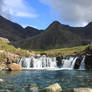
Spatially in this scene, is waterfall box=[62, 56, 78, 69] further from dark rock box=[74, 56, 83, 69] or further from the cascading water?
dark rock box=[74, 56, 83, 69]

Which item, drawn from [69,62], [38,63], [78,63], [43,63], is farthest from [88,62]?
[38,63]

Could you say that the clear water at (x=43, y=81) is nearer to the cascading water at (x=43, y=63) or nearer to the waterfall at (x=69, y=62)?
the waterfall at (x=69, y=62)


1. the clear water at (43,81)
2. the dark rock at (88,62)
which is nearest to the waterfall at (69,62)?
the dark rock at (88,62)

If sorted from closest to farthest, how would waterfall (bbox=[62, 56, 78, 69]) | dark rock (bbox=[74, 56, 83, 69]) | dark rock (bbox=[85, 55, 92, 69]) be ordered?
dark rock (bbox=[85, 55, 92, 69])
dark rock (bbox=[74, 56, 83, 69])
waterfall (bbox=[62, 56, 78, 69])

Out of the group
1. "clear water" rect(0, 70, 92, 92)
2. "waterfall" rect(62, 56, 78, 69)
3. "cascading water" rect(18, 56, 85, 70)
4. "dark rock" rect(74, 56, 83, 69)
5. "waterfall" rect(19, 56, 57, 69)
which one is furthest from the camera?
"waterfall" rect(19, 56, 57, 69)

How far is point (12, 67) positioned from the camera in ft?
249

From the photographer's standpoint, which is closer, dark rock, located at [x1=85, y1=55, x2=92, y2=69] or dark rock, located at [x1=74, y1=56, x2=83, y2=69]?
dark rock, located at [x1=85, y1=55, x2=92, y2=69]

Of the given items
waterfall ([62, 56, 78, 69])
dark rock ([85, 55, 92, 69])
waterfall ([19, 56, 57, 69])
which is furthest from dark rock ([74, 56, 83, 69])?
waterfall ([19, 56, 57, 69])

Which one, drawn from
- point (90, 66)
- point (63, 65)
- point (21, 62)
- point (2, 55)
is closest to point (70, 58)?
point (63, 65)

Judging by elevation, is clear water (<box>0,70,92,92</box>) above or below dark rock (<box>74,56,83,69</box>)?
below

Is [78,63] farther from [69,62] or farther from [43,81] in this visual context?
[43,81]

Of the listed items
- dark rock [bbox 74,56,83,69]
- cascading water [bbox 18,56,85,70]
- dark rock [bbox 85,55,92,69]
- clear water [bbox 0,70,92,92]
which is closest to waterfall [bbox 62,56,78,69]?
cascading water [bbox 18,56,85,70]

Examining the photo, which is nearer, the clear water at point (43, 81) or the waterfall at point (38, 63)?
the clear water at point (43, 81)

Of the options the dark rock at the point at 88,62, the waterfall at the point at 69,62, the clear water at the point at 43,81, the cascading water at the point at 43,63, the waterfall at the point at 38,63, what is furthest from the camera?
the waterfall at the point at 38,63
